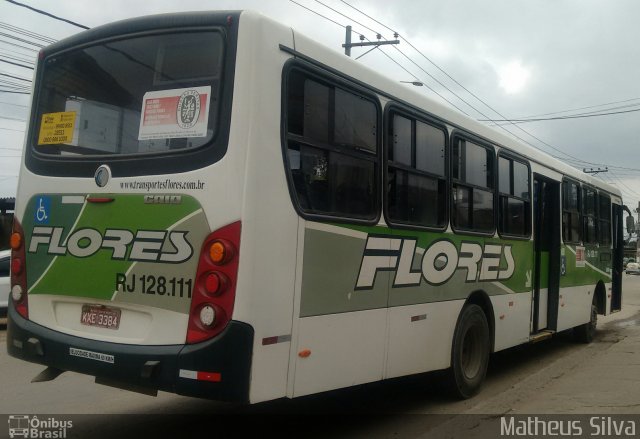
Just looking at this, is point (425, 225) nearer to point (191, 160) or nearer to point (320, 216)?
point (320, 216)

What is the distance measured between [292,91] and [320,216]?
2.97ft

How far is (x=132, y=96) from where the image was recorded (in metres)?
4.64

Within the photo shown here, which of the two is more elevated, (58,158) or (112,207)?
(58,158)

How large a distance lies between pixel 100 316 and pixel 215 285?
1.04 metres

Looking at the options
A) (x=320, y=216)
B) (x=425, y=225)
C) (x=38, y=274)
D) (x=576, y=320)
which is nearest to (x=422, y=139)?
(x=425, y=225)

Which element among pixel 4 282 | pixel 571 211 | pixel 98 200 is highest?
pixel 571 211

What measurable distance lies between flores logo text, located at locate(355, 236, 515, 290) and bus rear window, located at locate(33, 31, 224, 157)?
1718 mm

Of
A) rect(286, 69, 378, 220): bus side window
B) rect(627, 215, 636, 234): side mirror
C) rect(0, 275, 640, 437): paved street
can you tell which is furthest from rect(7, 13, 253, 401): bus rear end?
rect(627, 215, 636, 234): side mirror

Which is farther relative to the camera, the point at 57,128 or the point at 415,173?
the point at 415,173

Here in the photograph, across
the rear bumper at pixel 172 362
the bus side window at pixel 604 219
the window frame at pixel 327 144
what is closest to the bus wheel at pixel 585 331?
the bus side window at pixel 604 219

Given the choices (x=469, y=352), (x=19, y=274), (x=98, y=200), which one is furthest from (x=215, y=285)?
(x=469, y=352)

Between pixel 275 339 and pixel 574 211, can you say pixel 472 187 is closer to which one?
pixel 275 339

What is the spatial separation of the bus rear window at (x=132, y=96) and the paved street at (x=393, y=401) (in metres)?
2.57

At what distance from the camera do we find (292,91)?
445 centimetres
